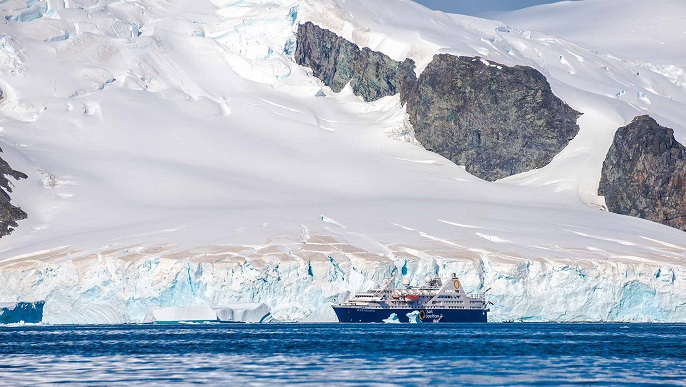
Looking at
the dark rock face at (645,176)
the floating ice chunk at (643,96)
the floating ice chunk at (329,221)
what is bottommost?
the floating ice chunk at (329,221)

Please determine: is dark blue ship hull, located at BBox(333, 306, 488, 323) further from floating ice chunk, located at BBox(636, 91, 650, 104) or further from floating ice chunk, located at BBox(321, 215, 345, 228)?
floating ice chunk, located at BBox(636, 91, 650, 104)

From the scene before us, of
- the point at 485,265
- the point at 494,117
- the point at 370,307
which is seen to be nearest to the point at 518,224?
the point at 485,265

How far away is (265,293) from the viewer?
298 ft

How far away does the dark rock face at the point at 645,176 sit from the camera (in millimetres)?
142875

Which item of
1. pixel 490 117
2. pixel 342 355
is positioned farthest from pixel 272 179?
pixel 342 355

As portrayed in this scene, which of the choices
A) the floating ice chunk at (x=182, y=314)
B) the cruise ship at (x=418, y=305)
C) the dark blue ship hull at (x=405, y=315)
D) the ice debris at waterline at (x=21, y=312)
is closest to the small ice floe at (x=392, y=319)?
the cruise ship at (x=418, y=305)

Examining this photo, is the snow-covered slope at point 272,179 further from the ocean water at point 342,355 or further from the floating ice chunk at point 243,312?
the ocean water at point 342,355

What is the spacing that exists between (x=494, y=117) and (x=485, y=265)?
62269 millimetres

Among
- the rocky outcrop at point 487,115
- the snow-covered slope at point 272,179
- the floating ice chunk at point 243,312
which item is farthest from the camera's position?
the rocky outcrop at point 487,115

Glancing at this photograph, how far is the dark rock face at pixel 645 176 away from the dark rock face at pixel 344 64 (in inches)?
1346

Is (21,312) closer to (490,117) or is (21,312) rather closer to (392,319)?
(392,319)

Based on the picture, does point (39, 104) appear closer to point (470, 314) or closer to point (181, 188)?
point (181, 188)

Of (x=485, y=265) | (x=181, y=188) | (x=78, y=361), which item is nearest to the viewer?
(x=78, y=361)

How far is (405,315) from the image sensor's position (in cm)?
9494
